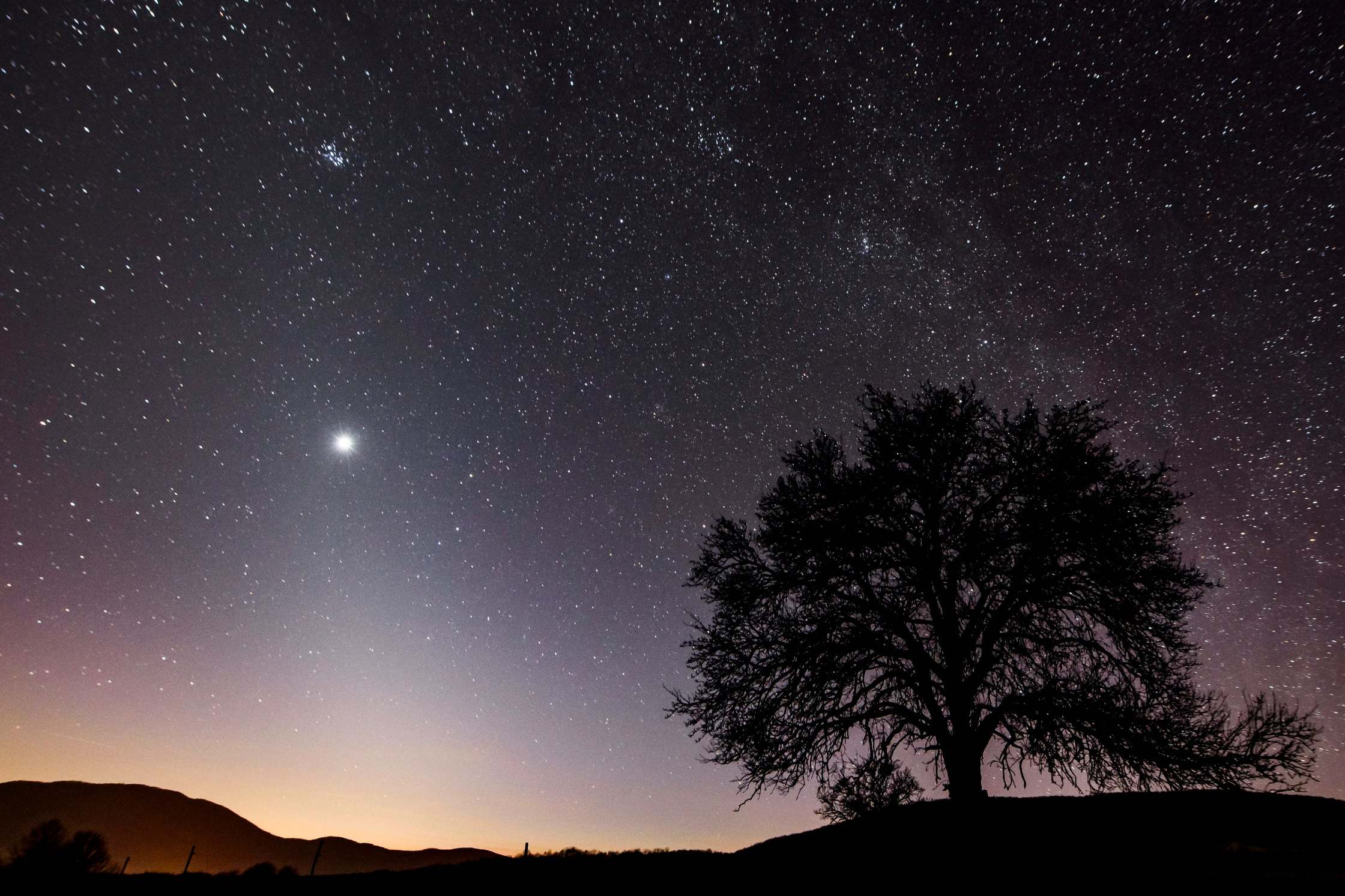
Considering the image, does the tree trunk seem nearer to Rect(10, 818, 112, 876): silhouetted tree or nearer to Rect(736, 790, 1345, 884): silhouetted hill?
Rect(736, 790, 1345, 884): silhouetted hill

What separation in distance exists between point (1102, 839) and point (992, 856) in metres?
1.32

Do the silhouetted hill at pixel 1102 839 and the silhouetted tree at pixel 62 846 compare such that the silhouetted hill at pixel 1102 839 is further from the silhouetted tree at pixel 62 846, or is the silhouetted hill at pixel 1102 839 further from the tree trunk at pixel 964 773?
the silhouetted tree at pixel 62 846

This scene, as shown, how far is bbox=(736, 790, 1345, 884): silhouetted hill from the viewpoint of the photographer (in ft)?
17.2

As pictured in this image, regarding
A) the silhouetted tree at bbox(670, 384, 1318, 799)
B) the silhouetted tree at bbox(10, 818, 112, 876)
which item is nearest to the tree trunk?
the silhouetted tree at bbox(670, 384, 1318, 799)

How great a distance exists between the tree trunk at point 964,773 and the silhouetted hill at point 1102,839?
1.43 ft

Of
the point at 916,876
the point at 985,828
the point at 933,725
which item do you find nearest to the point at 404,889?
the point at 916,876

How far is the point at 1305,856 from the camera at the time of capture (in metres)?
5.02

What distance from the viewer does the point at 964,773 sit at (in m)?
10.5

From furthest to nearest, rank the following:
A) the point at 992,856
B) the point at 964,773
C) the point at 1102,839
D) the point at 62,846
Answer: the point at 62,846 < the point at 964,773 < the point at 1102,839 < the point at 992,856

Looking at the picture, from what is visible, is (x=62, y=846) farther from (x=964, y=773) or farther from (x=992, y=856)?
(x=992, y=856)

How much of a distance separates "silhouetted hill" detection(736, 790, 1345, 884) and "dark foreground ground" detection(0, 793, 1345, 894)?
0.02m

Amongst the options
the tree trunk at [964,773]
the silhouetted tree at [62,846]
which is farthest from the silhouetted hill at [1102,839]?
the silhouetted tree at [62,846]

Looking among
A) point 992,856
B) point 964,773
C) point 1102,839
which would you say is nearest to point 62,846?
point 964,773

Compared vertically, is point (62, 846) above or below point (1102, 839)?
below
